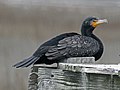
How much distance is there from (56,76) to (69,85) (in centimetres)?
14

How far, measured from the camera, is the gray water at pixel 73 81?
2.30 metres

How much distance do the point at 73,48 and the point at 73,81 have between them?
99 centimetres

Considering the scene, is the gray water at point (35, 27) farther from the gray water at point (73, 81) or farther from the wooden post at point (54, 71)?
the gray water at point (73, 81)

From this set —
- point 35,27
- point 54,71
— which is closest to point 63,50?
point 54,71

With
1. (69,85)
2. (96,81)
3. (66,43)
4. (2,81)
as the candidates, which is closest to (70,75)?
(69,85)

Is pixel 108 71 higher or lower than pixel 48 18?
lower

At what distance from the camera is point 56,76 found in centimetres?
270

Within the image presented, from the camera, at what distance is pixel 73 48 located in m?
3.53

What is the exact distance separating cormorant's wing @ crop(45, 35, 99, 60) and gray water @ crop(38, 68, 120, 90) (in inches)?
18.9

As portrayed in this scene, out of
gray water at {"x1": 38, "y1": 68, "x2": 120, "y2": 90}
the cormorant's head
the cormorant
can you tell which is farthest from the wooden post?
the cormorant's head

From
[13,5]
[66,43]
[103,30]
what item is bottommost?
[66,43]

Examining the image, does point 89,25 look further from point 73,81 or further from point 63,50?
→ point 73,81

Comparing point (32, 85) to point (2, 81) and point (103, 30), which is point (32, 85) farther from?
point (103, 30)

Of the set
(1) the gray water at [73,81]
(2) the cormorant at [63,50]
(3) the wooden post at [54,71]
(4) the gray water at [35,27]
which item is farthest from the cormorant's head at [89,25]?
(4) the gray water at [35,27]
